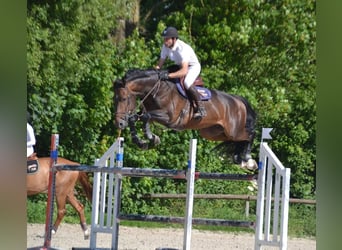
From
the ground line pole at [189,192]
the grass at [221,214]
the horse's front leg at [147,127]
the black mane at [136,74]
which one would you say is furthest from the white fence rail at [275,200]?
the grass at [221,214]

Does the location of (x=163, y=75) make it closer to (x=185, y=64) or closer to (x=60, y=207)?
(x=185, y=64)

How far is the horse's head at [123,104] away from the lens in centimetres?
504

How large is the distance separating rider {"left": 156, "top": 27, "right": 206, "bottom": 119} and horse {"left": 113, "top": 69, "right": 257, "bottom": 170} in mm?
61

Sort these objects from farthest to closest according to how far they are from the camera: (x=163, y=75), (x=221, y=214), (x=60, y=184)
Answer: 1. (x=221, y=214)
2. (x=60, y=184)
3. (x=163, y=75)

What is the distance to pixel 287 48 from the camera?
960 cm

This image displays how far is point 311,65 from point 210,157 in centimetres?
233

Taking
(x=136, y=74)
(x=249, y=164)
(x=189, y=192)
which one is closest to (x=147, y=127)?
(x=136, y=74)

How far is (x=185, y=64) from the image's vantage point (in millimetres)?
5367

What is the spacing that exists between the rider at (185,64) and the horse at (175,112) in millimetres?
61

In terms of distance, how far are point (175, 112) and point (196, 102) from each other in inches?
8.8

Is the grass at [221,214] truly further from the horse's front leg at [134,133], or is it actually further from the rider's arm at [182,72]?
the rider's arm at [182,72]
